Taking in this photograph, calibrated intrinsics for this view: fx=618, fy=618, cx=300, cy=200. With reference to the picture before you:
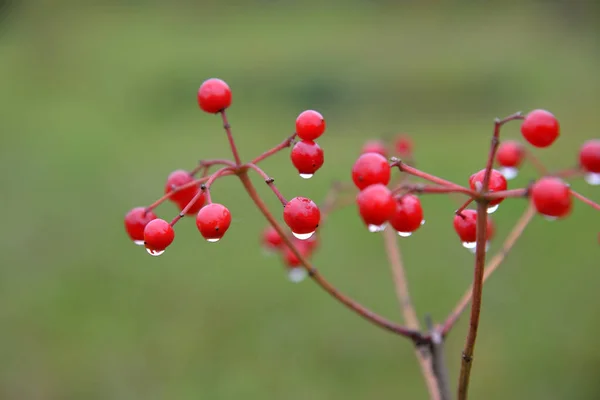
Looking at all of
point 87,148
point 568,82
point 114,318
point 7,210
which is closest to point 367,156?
point 114,318

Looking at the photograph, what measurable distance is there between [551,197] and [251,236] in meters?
4.30

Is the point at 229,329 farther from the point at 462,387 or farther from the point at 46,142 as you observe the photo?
the point at 46,142

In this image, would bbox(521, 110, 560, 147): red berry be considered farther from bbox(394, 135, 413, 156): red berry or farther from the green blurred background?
the green blurred background

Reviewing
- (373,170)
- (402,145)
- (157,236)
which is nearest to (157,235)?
(157,236)

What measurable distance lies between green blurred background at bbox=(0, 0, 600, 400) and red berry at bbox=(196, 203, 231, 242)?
2460 millimetres

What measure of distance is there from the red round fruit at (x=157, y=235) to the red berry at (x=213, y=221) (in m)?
0.04

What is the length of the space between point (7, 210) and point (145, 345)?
2.49m

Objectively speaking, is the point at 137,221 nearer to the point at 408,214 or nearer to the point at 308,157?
the point at 308,157

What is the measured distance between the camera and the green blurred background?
3.22 meters

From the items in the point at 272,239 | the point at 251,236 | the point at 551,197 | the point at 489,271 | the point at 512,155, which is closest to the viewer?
the point at 551,197

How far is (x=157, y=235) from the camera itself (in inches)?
29.1

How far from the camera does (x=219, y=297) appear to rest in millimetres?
3926

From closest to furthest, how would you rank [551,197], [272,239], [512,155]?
[551,197]
[512,155]
[272,239]

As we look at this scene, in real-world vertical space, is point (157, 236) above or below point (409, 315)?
above
